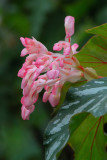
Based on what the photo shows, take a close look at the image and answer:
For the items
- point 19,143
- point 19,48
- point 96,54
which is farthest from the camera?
point 19,48

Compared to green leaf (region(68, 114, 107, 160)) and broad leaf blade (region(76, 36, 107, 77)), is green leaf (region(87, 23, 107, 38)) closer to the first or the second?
broad leaf blade (region(76, 36, 107, 77))

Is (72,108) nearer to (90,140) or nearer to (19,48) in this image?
(90,140)

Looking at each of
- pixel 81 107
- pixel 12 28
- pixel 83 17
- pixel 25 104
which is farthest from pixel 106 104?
pixel 12 28

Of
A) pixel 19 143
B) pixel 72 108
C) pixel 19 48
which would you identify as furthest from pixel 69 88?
pixel 19 48

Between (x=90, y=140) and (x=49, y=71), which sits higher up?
(x=49, y=71)

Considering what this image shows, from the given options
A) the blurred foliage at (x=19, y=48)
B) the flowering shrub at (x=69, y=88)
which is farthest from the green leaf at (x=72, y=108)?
the blurred foliage at (x=19, y=48)

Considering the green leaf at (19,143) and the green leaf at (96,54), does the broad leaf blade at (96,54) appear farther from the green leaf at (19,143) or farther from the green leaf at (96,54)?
the green leaf at (19,143)

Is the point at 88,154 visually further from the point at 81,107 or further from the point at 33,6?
A: the point at 33,6

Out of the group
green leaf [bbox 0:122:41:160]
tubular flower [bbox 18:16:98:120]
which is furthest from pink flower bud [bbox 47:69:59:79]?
green leaf [bbox 0:122:41:160]
